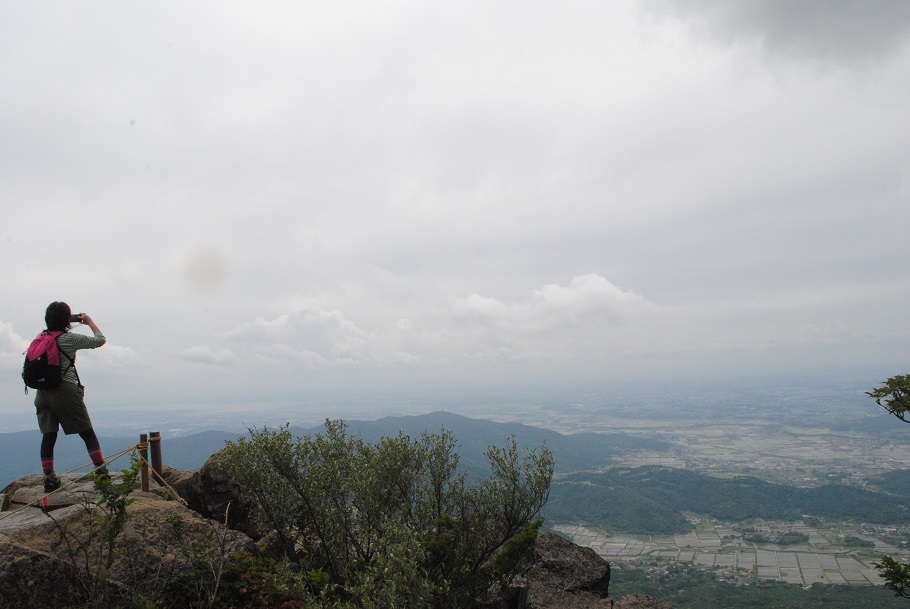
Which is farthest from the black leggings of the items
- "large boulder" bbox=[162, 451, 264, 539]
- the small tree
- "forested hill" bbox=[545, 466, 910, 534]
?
"forested hill" bbox=[545, 466, 910, 534]

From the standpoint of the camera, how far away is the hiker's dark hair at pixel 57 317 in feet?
34.4

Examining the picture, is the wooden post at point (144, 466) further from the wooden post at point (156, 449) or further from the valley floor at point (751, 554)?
the valley floor at point (751, 554)

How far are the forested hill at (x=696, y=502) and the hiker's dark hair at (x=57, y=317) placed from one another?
112643 mm

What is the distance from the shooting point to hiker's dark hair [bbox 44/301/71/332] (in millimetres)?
10500

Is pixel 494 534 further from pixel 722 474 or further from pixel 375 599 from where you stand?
pixel 722 474

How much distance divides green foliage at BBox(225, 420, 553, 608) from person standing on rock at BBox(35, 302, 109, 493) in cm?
329

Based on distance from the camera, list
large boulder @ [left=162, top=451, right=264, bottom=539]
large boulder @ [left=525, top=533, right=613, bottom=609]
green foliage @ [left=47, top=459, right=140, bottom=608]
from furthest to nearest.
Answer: large boulder @ [left=162, top=451, right=264, bottom=539] < large boulder @ [left=525, top=533, right=613, bottom=609] < green foliage @ [left=47, top=459, right=140, bottom=608]

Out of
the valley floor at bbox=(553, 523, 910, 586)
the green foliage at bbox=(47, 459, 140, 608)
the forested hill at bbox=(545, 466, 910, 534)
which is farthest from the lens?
the forested hill at bbox=(545, 466, 910, 534)

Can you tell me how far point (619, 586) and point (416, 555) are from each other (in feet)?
215

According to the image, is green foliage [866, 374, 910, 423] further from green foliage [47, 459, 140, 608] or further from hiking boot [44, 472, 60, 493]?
hiking boot [44, 472, 60, 493]

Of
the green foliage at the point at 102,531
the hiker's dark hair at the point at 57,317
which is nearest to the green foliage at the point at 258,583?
the green foliage at the point at 102,531

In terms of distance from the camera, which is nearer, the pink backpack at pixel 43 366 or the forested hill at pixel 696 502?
the pink backpack at pixel 43 366

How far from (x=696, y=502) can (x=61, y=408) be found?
486 feet

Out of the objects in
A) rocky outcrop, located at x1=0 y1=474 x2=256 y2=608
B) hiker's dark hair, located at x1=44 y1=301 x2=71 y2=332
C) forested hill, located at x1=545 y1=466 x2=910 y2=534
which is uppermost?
hiker's dark hair, located at x1=44 y1=301 x2=71 y2=332
